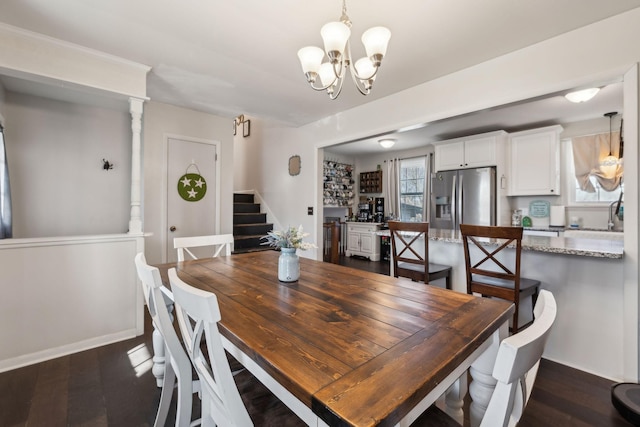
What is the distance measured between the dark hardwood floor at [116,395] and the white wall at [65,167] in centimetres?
167

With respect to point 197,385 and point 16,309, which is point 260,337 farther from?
point 16,309

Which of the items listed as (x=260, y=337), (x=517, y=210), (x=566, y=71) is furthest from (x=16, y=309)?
(x=517, y=210)

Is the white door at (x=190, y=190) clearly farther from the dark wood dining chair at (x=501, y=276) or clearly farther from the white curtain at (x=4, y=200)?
the dark wood dining chair at (x=501, y=276)

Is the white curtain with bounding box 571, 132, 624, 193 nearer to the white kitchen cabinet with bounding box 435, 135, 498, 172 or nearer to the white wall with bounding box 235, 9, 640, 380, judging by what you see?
the white kitchen cabinet with bounding box 435, 135, 498, 172

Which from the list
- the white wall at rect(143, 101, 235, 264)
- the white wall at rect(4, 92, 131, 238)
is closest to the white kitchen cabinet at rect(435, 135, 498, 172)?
the white wall at rect(143, 101, 235, 264)

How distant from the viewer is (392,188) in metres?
6.22

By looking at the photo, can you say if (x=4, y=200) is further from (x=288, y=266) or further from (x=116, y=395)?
(x=288, y=266)

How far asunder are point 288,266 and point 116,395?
141cm

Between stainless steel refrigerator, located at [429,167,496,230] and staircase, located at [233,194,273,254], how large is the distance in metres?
3.04

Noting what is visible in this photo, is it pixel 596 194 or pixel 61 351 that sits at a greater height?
pixel 596 194

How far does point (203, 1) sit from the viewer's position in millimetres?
1740

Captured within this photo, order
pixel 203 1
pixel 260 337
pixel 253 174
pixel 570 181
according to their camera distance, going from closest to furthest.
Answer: pixel 260 337, pixel 203 1, pixel 570 181, pixel 253 174

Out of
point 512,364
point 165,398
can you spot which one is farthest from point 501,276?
point 165,398

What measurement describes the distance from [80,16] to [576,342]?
13.9 feet
